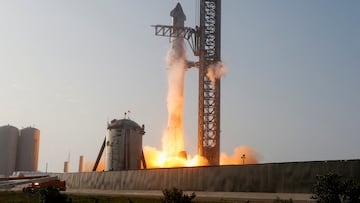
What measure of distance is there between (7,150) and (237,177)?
89717 millimetres

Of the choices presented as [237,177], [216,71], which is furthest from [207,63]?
[237,177]

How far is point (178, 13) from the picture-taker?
82062 mm

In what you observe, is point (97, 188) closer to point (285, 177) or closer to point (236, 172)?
point (236, 172)

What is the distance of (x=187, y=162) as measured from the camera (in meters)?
77.2

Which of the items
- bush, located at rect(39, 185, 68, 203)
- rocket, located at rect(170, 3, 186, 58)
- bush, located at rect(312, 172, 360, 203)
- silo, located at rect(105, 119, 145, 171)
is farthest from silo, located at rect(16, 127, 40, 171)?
bush, located at rect(312, 172, 360, 203)

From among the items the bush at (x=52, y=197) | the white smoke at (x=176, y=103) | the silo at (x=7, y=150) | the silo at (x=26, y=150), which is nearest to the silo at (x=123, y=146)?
the white smoke at (x=176, y=103)

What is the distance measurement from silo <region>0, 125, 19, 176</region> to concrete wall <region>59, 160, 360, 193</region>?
65.7m

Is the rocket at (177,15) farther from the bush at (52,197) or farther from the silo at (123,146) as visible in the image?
the bush at (52,197)

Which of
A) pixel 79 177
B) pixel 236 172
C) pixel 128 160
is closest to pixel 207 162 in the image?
pixel 128 160

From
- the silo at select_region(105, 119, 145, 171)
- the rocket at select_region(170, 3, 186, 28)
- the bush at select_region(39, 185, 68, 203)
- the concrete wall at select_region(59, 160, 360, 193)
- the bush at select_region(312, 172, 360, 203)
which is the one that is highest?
the rocket at select_region(170, 3, 186, 28)

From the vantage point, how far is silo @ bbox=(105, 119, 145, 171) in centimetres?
7256

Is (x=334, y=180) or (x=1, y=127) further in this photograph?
(x=1, y=127)

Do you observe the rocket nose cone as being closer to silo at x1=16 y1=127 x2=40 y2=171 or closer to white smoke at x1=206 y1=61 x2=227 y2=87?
white smoke at x1=206 y1=61 x2=227 y2=87

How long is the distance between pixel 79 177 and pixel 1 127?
202ft
